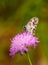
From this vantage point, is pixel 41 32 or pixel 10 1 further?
pixel 10 1

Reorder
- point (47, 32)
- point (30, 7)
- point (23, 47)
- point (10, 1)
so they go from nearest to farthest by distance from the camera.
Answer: point (23, 47) < point (47, 32) < point (30, 7) < point (10, 1)

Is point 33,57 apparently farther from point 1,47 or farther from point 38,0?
point 38,0

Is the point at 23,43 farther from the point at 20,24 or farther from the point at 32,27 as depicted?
the point at 20,24

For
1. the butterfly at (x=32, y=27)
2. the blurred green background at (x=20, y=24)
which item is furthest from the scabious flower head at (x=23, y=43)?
the blurred green background at (x=20, y=24)

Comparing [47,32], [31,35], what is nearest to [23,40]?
[31,35]

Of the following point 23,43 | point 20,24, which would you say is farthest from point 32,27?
point 20,24

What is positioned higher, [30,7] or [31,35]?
[30,7]

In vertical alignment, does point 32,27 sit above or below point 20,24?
below
